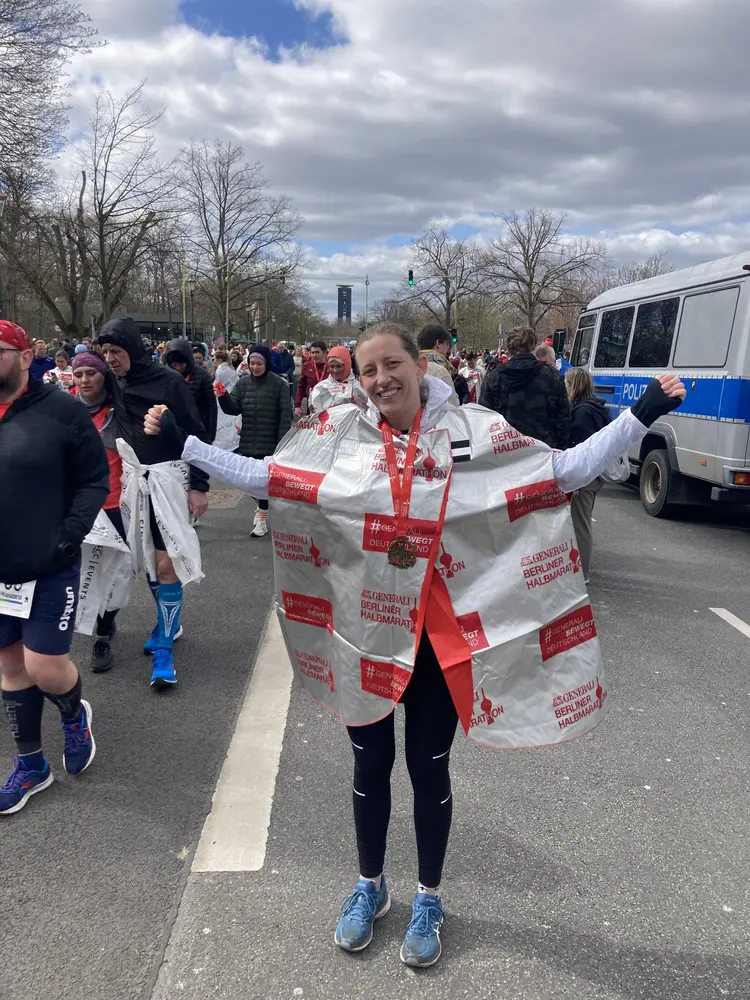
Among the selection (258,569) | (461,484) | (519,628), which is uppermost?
(461,484)

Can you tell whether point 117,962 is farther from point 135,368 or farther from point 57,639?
point 135,368

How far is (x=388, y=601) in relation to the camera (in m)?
2.08

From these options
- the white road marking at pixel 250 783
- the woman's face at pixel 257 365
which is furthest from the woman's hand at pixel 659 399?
the woman's face at pixel 257 365

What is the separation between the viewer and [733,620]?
5531 millimetres

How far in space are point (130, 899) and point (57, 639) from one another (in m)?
1.00

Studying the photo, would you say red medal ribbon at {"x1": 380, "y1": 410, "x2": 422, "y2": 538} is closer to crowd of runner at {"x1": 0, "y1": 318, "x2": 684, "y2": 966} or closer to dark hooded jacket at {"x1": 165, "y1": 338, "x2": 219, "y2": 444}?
crowd of runner at {"x1": 0, "y1": 318, "x2": 684, "y2": 966}

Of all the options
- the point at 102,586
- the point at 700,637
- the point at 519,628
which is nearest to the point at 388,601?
the point at 519,628

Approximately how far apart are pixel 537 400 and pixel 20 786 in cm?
410

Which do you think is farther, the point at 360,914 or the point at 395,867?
the point at 395,867

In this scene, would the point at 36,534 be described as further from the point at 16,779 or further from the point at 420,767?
the point at 420,767

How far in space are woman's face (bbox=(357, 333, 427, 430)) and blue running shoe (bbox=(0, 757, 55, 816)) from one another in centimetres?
222

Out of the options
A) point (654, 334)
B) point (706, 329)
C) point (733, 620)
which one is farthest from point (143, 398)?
point (654, 334)

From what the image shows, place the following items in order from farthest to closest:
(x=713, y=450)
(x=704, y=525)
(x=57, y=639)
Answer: (x=704, y=525), (x=713, y=450), (x=57, y=639)

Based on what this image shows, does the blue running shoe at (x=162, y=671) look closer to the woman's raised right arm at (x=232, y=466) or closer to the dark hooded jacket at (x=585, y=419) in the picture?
the woman's raised right arm at (x=232, y=466)
